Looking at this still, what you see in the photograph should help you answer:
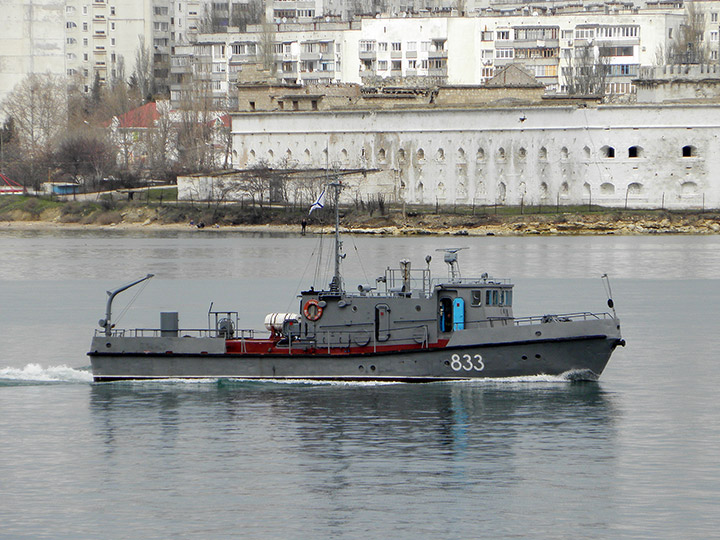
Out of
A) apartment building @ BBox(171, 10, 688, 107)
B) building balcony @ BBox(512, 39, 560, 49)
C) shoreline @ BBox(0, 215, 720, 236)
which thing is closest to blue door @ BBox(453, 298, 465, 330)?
shoreline @ BBox(0, 215, 720, 236)

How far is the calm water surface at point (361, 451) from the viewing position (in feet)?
72.5

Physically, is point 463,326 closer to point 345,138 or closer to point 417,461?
point 417,461

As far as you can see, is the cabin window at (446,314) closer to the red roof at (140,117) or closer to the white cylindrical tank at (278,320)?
the white cylindrical tank at (278,320)

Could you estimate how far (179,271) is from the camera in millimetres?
58906

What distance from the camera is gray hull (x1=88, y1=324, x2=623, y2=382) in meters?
30.5

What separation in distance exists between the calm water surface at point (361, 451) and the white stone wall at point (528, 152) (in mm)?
39317

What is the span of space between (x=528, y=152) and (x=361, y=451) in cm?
5995

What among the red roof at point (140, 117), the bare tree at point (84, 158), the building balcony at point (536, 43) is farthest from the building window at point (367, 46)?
the bare tree at point (84, 158)

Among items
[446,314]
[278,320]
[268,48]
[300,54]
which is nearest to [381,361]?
[446,314]

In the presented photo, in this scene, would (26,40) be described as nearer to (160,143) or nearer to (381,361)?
(160,143)

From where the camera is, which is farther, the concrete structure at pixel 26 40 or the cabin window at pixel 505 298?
the concrete structure at pixel 26 40

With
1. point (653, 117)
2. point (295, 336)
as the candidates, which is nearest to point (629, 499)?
point (295, 336)

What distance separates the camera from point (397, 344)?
31031 millimetres

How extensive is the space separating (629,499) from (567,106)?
6144 centimetres
